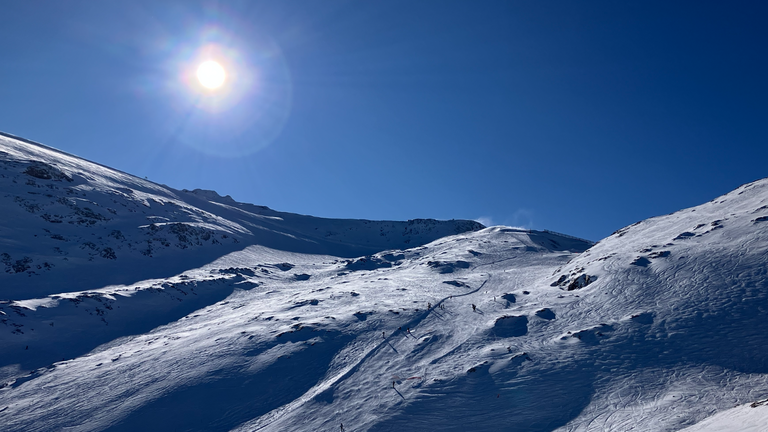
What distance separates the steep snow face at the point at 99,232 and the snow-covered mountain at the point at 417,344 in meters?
0.30

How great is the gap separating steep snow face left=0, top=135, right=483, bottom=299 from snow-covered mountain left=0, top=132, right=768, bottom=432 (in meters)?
0.30

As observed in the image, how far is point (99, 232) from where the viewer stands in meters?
31.4

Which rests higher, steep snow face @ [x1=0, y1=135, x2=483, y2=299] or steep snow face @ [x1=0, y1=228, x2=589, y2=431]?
steep snow face @ [x1=0, y1=135, x2=483, y2=299]

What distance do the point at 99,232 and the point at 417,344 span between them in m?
31.1

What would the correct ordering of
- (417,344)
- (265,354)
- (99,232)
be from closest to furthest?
(417,344)
(265,354)
(99,232)

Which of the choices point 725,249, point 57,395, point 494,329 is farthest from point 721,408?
point 57,395

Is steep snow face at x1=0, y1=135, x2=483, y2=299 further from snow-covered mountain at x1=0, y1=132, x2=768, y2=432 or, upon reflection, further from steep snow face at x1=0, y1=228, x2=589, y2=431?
steep snow face at x1=0, y1=228, x2=589, y2=431

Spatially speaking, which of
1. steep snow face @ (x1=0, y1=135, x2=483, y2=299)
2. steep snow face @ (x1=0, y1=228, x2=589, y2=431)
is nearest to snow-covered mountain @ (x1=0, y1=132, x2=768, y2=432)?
steep snow face @ (x1=0, y1=228, x2=589, y2=431)

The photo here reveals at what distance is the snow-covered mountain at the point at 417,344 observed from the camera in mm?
8883

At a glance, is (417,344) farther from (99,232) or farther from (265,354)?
(99,232)

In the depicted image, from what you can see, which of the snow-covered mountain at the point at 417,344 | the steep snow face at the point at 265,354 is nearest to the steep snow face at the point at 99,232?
the snow-covered mountain at the point at 417,344

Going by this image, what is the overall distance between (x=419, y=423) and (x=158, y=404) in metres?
7.49

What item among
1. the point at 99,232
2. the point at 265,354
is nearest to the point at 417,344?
the point at 265,354

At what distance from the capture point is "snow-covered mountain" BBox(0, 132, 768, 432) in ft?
29.1
